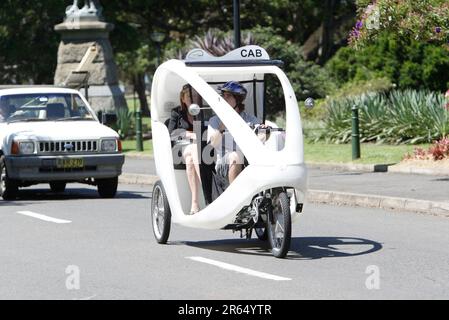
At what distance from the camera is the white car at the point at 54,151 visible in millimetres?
19078

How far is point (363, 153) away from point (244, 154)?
1326 centimetres

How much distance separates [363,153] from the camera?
81.3 feet

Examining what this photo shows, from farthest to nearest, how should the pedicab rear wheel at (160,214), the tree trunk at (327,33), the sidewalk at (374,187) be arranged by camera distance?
the tree trunk at (327,33) < the sidewalk at (374,187) < the pedicab rear wheel at (160,214)

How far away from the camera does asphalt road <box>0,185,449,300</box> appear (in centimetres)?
991

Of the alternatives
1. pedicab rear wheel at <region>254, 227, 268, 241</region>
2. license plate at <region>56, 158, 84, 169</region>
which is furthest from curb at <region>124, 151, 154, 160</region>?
pedicab rear wheel at <region>254, 227, 268, 241</region>

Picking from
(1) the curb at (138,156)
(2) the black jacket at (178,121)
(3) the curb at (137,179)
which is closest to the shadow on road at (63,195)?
(3) the curb at (137,179)

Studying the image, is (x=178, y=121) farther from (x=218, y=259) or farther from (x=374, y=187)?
(x=374, y=187)

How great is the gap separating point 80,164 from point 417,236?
705 cm

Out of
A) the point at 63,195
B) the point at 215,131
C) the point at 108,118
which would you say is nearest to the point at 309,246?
the point at 215,131

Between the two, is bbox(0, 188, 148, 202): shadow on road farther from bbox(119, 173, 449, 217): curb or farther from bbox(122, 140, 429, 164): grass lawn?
bbox(122, 140, 429, 164): grass lawn

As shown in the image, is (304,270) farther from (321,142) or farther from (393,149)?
(321,142)

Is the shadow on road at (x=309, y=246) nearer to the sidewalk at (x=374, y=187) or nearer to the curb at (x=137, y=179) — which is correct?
the sidewalk at (x=374, y=187)

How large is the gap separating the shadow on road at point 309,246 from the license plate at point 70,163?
6046mm

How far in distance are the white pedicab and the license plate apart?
231 inches
